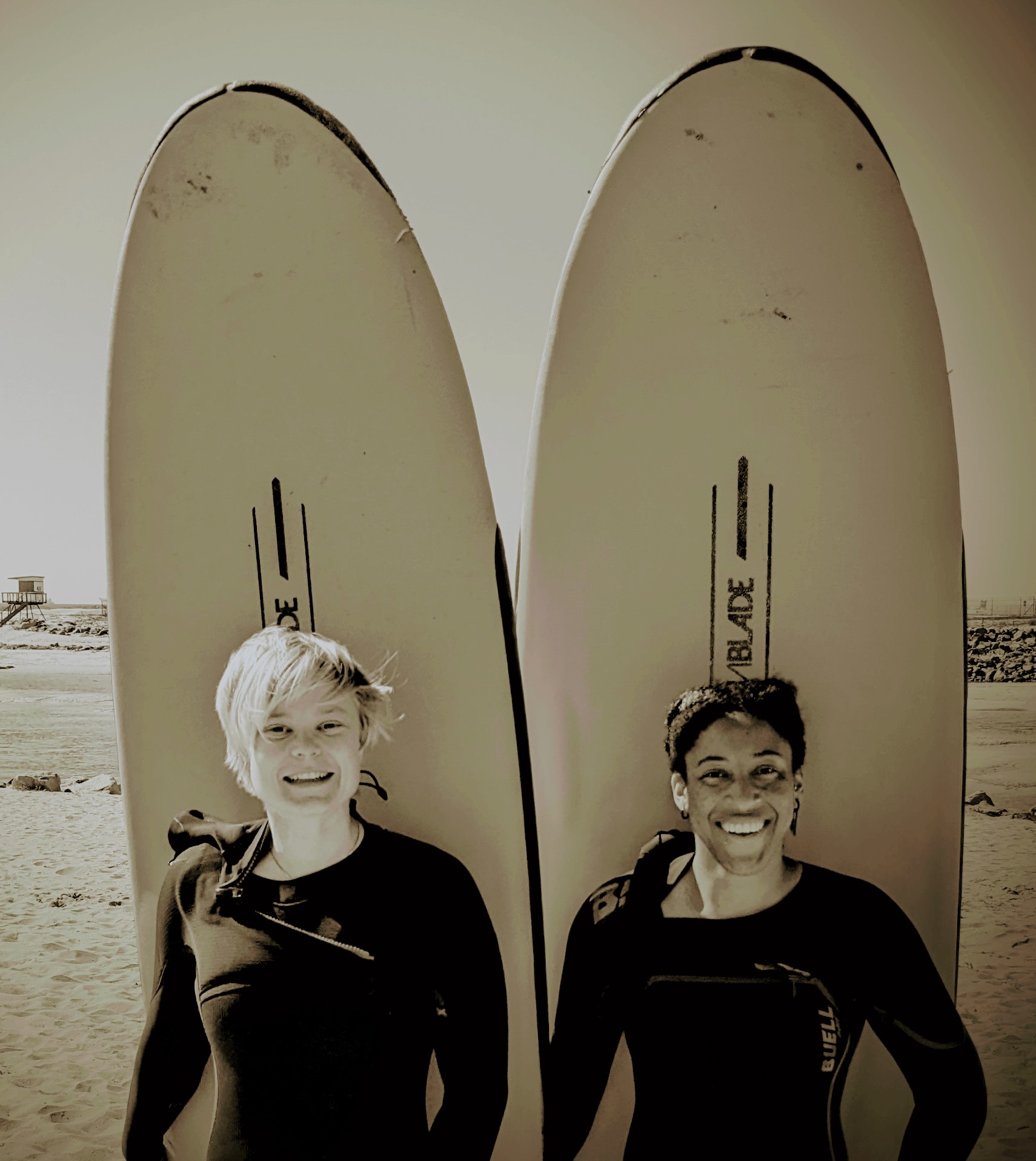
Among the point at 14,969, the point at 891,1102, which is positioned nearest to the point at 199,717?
the point at 891,1102

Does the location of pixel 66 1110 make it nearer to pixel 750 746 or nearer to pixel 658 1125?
pixel 658 1125

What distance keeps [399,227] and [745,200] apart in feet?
2.37

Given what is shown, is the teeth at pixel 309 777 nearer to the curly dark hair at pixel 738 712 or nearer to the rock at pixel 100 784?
the curly dark hair at pixel 738 712

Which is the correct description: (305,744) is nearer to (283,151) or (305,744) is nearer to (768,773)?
(768,773)

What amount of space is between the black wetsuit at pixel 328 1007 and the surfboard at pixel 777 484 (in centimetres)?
45

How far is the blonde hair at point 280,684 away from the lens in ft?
4.00

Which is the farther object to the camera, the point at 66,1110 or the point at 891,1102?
Result: the point at 66,1110

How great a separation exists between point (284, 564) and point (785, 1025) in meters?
1.23

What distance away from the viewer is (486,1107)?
4.27 ft

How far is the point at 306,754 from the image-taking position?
1.20 meters

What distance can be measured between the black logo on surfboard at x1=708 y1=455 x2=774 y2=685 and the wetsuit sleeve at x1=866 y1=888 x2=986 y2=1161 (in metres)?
0.55

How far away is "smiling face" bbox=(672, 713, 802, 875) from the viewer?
1224 millimetres

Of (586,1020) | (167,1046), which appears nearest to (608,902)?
(586,1020)

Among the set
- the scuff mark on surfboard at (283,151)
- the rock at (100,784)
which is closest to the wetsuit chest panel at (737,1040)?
the scuff mark on surfboard at (283,151)
